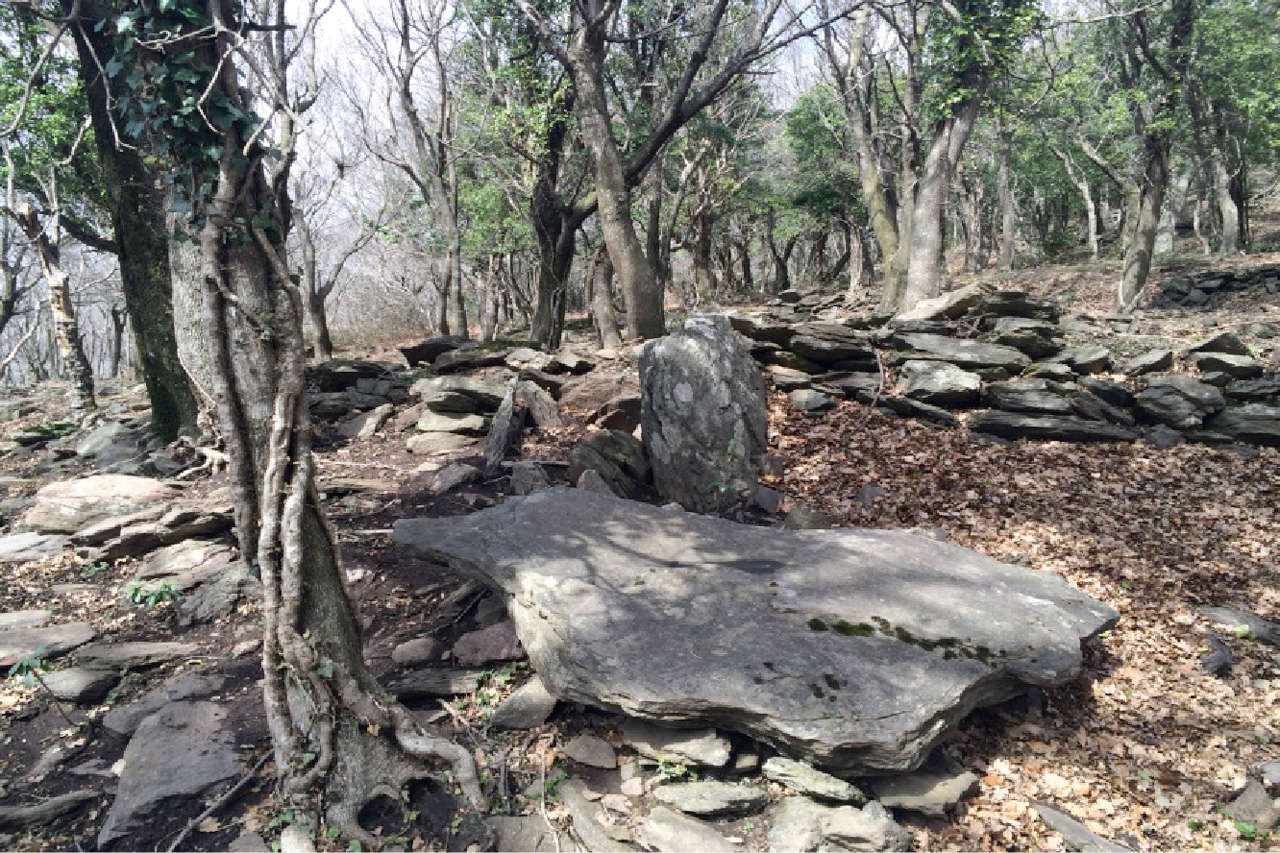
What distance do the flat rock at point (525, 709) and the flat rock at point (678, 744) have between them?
44 centimetres

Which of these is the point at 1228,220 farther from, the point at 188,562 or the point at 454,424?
the point at 188,562

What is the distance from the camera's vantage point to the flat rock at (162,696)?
3691mm

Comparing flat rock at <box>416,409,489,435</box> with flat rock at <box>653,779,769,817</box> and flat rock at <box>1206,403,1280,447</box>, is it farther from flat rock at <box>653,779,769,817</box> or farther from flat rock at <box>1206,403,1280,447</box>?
flat rock at <box>1206,403,1280,447</box>

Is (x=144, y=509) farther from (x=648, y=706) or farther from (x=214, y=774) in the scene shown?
(x=648, y=706)

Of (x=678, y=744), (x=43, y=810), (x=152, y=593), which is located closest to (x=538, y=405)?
(x=152, y=593)

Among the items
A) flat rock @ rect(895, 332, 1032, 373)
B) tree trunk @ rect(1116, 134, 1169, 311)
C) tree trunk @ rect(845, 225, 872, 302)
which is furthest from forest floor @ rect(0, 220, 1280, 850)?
tree trunk @ rect(845, 225, 872, 302)

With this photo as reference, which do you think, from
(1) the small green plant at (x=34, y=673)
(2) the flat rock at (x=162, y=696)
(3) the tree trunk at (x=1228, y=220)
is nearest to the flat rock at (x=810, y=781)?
(2) the flat rock at (x=162, y=696)

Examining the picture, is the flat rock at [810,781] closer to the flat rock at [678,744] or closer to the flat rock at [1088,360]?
the flat rock at [678,744]

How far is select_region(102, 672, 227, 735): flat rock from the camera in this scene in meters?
3.69

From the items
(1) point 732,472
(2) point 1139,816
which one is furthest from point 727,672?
(1) point 732,472

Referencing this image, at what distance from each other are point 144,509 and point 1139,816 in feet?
24.8

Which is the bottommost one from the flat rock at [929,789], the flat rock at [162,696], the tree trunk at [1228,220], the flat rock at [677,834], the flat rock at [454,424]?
the flat rock at [929,789]

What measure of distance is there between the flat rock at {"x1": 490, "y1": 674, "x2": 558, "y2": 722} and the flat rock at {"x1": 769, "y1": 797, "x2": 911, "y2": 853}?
1.25 m

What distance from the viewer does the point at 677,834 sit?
305 centimetres
